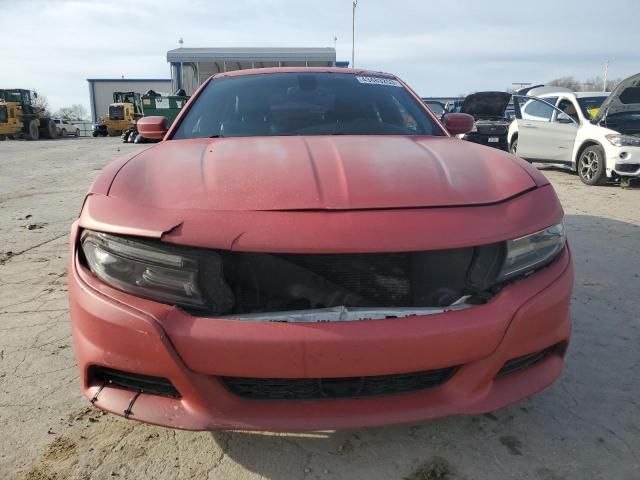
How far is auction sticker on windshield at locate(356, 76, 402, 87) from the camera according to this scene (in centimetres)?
297

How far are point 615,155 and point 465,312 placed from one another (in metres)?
7.57

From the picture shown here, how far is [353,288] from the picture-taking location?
153 cm

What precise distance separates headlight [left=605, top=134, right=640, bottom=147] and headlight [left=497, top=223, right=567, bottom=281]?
7.13 metres

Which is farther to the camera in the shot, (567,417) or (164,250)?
(567,417)

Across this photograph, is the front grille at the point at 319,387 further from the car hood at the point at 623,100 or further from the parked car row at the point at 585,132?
the car hood at the point at 623,100

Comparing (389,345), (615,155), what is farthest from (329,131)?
(615,155)

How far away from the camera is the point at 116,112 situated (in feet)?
101

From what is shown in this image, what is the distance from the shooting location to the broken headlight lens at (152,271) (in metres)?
1.45

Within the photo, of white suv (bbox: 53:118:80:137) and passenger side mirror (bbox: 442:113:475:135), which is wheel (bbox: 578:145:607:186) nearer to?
passenger side mirror (bbox: 442:113:475:135)

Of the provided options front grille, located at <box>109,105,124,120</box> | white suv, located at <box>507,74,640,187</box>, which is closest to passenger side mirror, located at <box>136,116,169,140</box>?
white suv, located at <box>507,74,640,187</box>

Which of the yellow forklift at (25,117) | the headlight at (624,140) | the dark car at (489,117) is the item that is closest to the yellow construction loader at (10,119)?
the yellow forklift at (25,117)

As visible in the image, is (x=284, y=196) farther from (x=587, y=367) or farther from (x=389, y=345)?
(x=587, y=367)

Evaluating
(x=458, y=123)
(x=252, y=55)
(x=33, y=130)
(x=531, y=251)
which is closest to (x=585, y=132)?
(x=458, y=123)

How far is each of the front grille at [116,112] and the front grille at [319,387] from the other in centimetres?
3269
